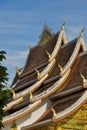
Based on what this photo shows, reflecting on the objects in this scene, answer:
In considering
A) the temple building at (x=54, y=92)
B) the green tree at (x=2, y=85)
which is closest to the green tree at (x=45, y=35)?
the temple building at (x=54, y=92)

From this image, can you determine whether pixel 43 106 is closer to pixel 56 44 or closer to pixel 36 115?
pixel 36 115

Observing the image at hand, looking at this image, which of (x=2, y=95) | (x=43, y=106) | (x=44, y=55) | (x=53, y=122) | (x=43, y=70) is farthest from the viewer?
(x=44, y=55)

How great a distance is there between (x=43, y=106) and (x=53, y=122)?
311 cm

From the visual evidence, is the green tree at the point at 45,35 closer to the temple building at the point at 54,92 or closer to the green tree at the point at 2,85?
the temple building at the point at 54,92

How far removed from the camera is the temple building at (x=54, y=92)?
16.0 metres

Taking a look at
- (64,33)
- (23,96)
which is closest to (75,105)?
(23,96)

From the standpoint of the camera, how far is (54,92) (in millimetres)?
18734

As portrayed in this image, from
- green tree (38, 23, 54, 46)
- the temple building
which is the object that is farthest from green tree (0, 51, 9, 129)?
green tree (38, 23, 54, 46)

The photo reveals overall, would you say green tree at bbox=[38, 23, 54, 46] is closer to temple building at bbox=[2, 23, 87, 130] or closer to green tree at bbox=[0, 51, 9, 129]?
temple building at bbox=[2, 23, 87, 130]

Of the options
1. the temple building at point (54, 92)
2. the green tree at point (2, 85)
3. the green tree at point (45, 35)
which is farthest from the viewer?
the green tree at point (45, 35)

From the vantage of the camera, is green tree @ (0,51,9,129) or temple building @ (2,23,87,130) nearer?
green tree @ (0,51,9,129)

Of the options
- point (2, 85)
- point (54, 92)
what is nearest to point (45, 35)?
point (54, 92)

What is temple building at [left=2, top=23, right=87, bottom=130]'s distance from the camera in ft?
52.5

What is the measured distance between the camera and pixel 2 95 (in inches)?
483
